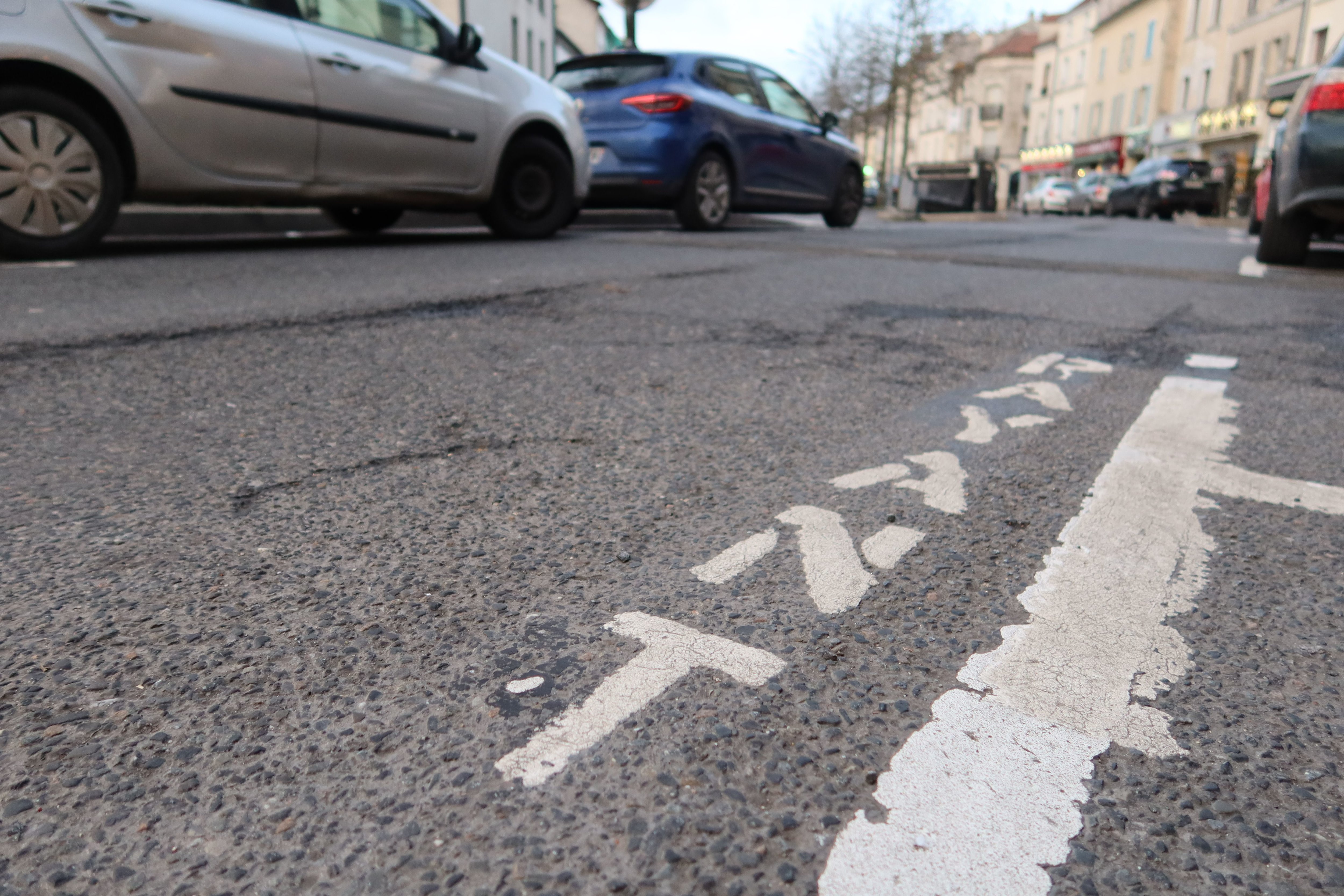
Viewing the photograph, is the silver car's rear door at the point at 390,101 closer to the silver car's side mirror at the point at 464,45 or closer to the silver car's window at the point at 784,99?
the silver car's side mirror at the point at 464,45

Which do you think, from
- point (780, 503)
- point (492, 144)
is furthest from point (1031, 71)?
point (780, 503)

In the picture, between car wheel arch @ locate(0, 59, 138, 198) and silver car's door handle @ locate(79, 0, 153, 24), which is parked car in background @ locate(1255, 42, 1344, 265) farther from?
car wheel arch @ locate(0, 59, 138, 198)

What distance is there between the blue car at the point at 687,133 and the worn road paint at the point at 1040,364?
20.0 feet

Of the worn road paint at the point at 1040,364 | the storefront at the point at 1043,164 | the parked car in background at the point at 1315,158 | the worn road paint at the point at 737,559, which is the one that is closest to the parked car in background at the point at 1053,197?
the storefront at the point at 1043,164

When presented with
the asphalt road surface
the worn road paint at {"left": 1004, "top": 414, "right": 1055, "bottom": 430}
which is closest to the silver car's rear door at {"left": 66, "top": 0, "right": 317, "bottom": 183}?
the asphalt road surface

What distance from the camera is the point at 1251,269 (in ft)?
22.0

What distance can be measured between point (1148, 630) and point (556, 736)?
78cm

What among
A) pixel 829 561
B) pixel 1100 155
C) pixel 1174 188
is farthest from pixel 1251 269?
pixel 1100 155

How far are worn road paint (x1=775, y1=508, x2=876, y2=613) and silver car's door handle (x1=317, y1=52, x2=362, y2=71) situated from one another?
4.97m

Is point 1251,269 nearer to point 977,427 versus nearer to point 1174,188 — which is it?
point 977,427

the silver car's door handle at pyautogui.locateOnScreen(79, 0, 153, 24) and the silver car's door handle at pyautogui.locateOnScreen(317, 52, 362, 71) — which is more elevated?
the silver car's door handle at pyautogui.locateOnScreen(79, 0, 153, 24)

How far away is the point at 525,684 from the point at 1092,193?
36.5m

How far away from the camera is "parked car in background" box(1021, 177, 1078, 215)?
37.8 metres

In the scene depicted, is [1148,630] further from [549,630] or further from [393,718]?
[393,718]
